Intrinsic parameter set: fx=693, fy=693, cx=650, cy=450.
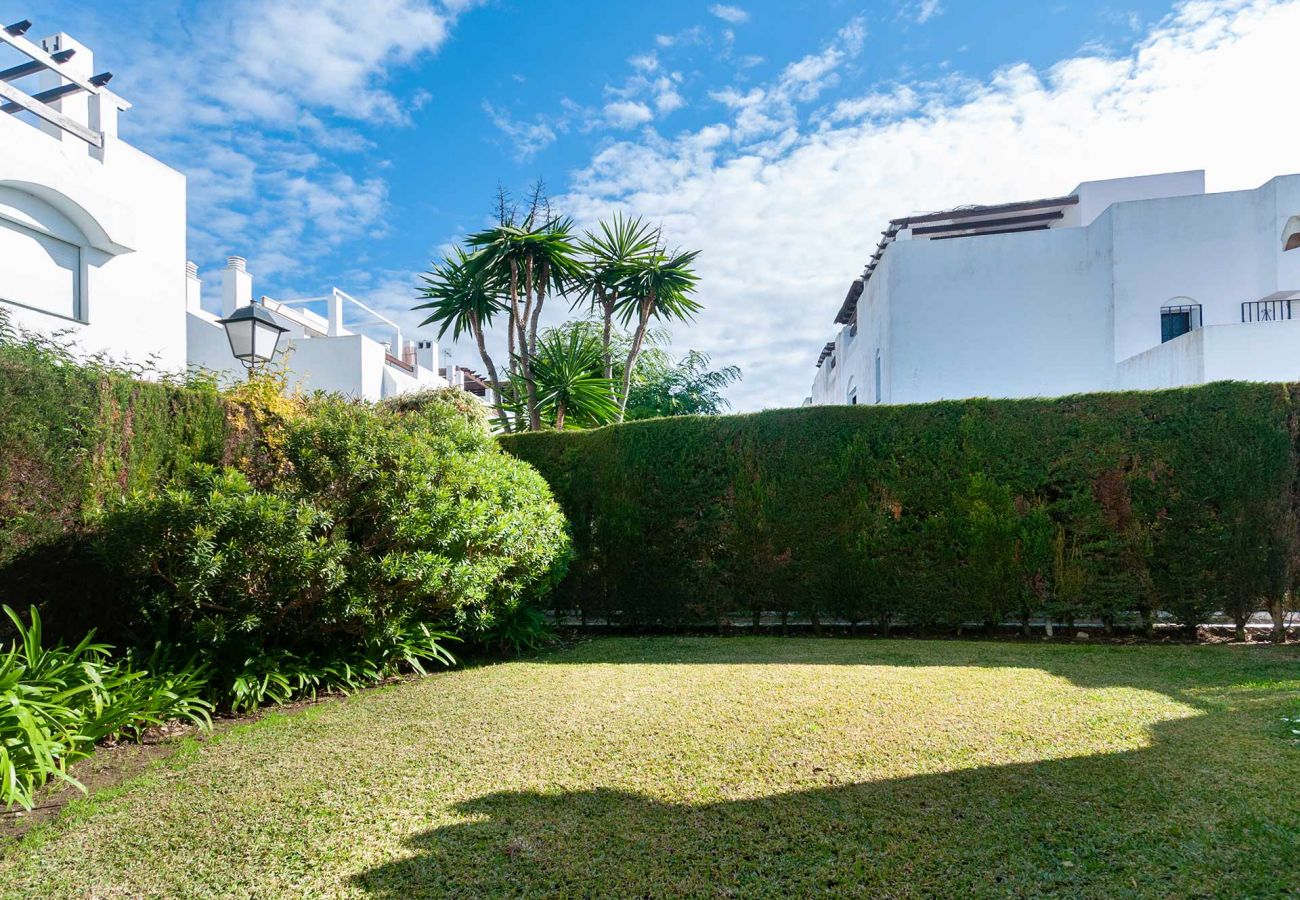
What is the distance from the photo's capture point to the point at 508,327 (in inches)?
507

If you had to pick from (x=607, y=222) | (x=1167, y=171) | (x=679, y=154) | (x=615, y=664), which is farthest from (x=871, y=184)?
(x=1167, y=171)

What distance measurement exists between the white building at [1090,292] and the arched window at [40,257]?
650 inches

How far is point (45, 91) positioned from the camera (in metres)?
10.1

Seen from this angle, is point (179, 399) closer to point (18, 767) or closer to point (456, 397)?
point (18, 767)

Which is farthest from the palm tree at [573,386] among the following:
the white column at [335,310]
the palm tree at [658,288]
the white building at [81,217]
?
the white column at [335,310]

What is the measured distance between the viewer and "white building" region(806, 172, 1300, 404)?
51.3 feet

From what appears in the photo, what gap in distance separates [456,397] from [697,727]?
7.99 meters

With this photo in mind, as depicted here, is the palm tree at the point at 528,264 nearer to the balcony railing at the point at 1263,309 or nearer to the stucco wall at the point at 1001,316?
the stucco wall at the point at 1001,316

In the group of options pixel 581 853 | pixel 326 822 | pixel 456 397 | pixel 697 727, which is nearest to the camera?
pixel 581 853

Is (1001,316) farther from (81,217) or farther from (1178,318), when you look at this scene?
(81,217)

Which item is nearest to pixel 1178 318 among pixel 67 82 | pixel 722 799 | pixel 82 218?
pixel 722 799

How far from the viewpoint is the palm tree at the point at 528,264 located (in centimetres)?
1190

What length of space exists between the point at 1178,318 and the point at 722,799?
17912mm

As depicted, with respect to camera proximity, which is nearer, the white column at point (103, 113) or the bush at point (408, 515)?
the bush at point (408, 515)
